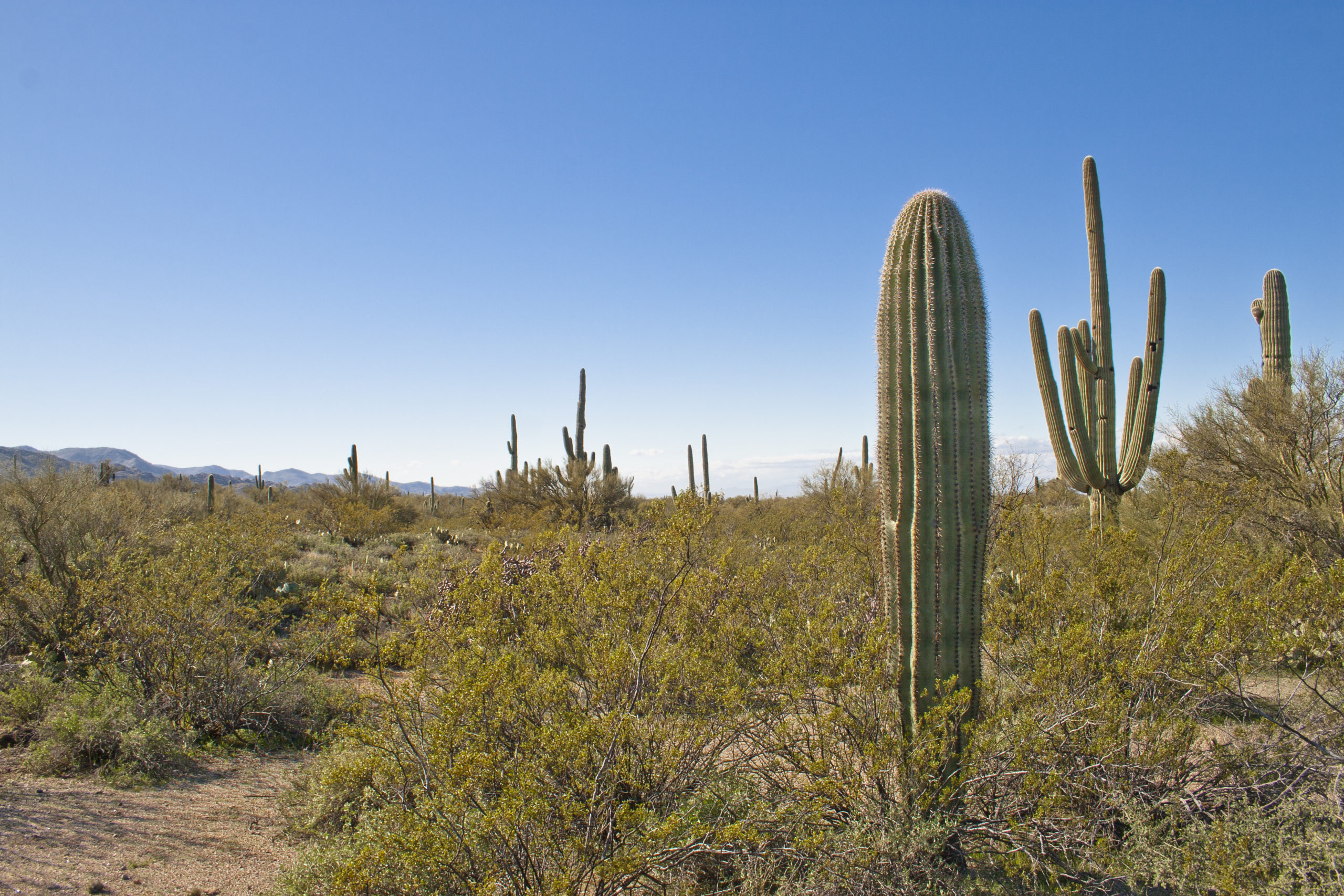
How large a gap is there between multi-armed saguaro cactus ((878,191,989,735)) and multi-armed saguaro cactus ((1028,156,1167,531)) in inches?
285

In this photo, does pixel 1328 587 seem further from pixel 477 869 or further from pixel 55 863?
pixel 55 863

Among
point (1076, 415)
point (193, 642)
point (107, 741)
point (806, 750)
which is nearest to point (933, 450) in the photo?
point (806, 750)

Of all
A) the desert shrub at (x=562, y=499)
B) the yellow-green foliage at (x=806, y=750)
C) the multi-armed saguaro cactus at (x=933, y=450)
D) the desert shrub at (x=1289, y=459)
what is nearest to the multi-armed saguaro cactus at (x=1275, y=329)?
the desert shrub at (x=1289, y=459)

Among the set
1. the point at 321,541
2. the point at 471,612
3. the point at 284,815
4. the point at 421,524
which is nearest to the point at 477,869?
the point at 471,612

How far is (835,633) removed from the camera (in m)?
3.83

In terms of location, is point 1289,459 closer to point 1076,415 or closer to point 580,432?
point 1076,415

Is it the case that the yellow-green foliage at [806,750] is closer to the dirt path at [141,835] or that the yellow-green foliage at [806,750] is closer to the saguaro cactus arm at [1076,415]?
the dirt path at [141,835]

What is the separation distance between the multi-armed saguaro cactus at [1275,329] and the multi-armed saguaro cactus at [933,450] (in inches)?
346

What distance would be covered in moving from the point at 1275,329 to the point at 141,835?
14.4m


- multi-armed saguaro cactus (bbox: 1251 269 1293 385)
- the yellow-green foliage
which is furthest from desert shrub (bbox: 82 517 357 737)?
multi-armed saguaro cactus (bbox: 1251 269 1293 385)

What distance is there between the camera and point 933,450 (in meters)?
4.28

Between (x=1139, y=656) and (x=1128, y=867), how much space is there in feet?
3.82

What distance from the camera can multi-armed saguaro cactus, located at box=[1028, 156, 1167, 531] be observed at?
10.5 m

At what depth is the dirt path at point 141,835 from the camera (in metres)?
3.98
